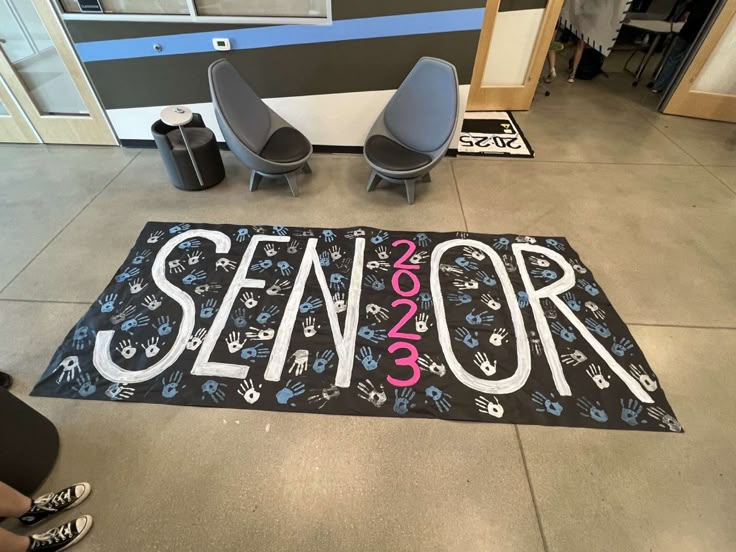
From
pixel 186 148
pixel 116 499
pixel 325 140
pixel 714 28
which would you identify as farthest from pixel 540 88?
pixel 116 499

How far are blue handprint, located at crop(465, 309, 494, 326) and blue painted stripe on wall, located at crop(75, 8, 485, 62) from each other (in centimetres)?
202

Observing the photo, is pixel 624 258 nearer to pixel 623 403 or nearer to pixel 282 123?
pixel 623 403

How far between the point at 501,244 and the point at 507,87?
7.81ft

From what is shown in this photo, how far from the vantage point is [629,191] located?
2.96 metres

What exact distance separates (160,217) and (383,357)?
1924mm

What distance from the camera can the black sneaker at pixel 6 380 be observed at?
5.53 ft

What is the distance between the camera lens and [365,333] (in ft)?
6.34

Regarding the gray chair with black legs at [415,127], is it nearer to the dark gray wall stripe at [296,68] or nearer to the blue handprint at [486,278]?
the dark gray wall stripe at [296,68]

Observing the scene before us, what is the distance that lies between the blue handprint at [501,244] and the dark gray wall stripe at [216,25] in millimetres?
1603

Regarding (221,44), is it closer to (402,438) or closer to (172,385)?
(172,385)

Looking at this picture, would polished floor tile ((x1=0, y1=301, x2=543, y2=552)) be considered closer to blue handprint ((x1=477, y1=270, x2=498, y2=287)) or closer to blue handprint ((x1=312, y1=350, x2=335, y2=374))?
blue handprint ((x1=312, y1=350, x2=335, y2=374))

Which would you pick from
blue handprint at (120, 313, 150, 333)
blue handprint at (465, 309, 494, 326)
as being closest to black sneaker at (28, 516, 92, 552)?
blue handprint at (120, 313, 150, 333)

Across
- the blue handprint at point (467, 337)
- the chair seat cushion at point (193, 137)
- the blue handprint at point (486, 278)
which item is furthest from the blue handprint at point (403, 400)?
the chair seat cushion at point (193, 137)

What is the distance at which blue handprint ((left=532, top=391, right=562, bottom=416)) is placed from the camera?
1.65 meters
